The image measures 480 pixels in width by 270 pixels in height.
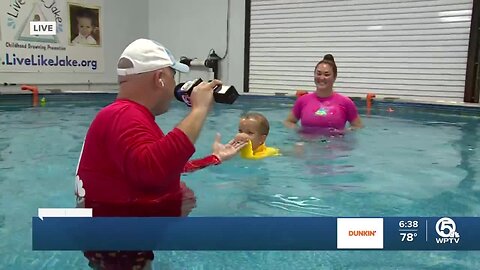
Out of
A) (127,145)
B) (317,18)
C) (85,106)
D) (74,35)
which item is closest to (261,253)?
→ (127,145)

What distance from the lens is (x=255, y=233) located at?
1.47 meters

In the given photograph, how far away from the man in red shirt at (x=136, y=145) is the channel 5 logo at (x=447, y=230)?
2.43ft

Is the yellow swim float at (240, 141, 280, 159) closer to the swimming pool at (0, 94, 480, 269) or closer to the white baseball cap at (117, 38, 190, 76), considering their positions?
the swimming pool at (0, 94, 480, 269)

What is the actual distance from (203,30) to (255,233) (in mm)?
11139

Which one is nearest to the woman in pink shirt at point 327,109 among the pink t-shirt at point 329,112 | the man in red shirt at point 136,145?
the pink t-shirt at point 329,112

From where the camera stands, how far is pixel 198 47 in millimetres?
12320

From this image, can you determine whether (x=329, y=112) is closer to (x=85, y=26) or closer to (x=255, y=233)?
(x=255, y=233)

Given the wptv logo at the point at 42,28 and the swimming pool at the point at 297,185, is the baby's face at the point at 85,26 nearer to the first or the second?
the wptv logo at the point at 42,28

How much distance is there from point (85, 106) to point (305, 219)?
7975 mm

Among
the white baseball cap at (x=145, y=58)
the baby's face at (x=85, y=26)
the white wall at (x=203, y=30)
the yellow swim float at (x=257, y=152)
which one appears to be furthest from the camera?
the white wall at (x=203, y=30)

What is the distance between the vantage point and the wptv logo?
34.7 ft

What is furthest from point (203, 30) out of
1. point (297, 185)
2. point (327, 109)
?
point (297, 185)

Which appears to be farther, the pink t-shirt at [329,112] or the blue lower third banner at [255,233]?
the pink t-shirt at [329,112]

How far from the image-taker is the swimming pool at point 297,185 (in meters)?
2.15
